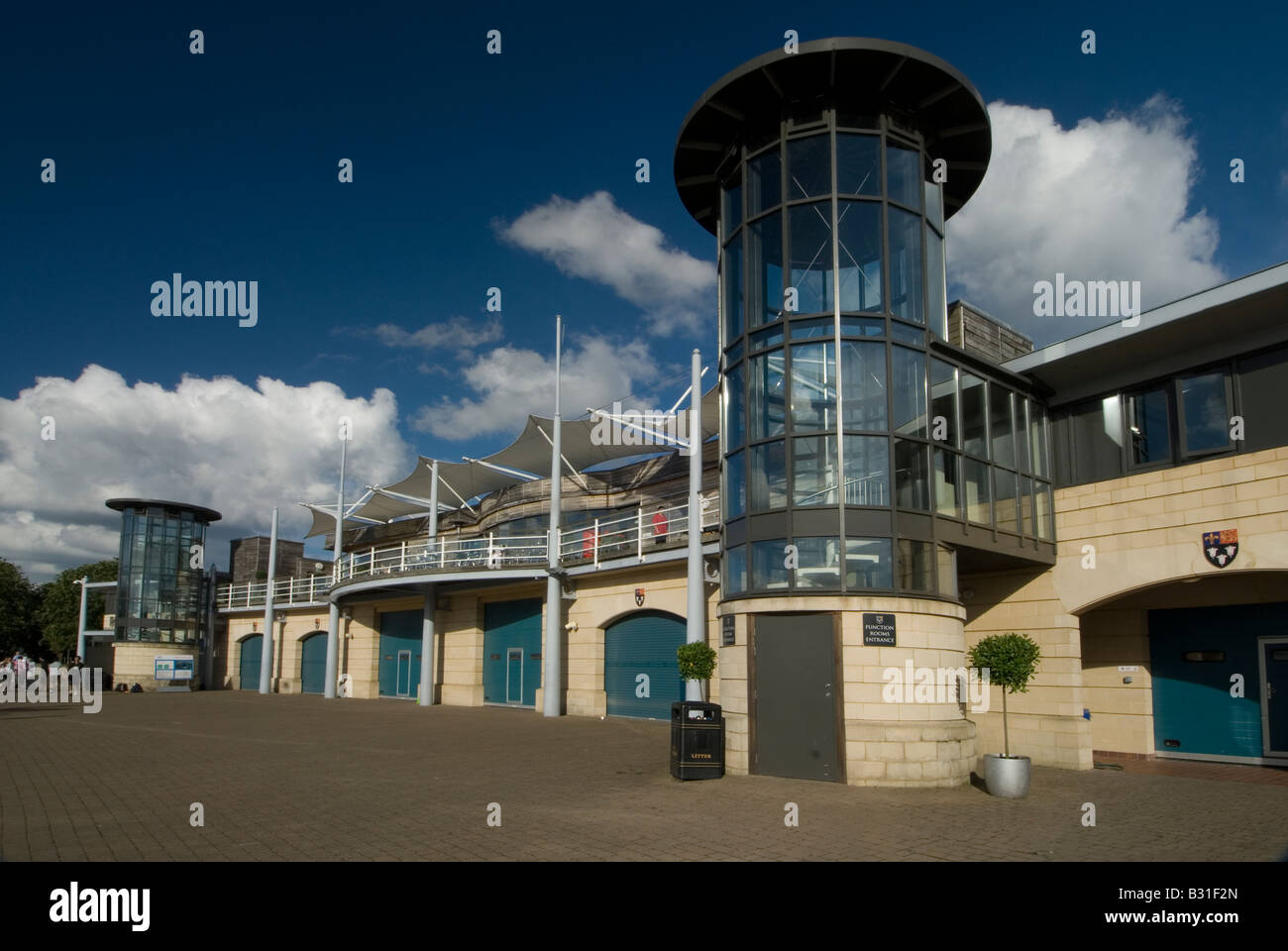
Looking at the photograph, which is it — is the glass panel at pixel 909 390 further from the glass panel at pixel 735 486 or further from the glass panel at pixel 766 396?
the glass panel at pixel 735 486

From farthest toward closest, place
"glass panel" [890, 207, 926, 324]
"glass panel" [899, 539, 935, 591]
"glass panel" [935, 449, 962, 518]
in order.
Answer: "glass panel" [890, 207, 926, 324], "glass panel" [935, 449, 962, 518], "glass panel" [899, 539, 935, 591]

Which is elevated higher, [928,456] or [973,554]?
[928,456]

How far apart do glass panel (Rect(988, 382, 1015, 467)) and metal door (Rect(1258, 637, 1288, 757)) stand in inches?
202

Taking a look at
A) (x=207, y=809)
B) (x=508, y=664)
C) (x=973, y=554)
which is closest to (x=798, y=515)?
(x=973, y=554)

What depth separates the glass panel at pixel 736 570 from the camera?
14023 mm

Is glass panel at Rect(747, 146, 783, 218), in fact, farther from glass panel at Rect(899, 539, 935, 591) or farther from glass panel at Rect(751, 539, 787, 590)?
glass panel at Rect(899, 539, 935, 591)

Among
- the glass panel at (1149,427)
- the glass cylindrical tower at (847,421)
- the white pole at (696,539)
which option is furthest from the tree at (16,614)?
the glass panel at (1149,427)

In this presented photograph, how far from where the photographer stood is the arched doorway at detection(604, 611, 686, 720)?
2250 cm

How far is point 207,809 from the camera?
9.96 meters

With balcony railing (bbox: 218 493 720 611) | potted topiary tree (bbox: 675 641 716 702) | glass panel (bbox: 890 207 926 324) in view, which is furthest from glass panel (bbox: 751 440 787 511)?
balcony railing (bbox: 218 493 720 611)

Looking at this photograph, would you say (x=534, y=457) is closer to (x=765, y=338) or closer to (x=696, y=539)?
(x=696, y=539)

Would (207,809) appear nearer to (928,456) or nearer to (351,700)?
(928,456)

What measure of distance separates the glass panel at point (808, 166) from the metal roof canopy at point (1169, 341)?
4827 mm
